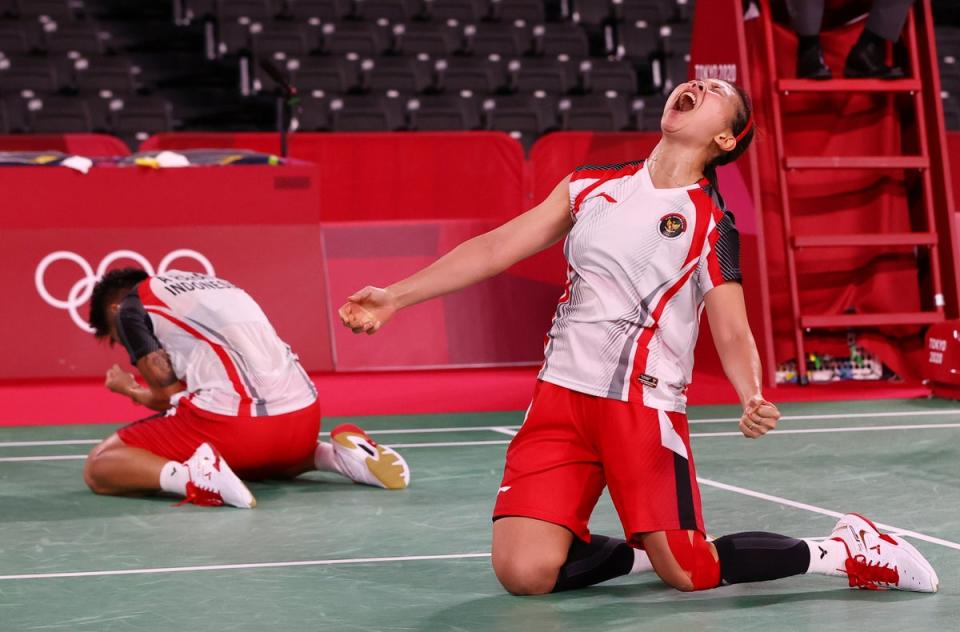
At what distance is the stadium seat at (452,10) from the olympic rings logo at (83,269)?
29.8ft

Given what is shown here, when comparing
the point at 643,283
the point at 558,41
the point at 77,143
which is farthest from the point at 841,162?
the point at 558,41

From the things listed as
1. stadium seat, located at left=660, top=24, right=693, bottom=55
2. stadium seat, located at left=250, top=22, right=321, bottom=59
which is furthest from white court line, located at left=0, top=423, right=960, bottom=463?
stadium seat, located at left=660, top=24, right=693, bottom=55

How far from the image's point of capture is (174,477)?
554cm

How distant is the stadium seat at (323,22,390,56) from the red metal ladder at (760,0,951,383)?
853 cm

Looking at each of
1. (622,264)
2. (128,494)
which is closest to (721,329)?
(622,264)

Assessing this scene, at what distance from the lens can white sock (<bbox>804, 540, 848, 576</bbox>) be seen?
390 centimetres

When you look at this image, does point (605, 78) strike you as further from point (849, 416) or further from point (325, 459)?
point (325, 459)

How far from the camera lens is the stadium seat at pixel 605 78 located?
57.0 ft

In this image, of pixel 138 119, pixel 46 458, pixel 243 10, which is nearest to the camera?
pixel 46 458

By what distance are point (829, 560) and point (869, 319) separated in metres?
5.65

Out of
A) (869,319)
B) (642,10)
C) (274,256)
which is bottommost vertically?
(869,319)

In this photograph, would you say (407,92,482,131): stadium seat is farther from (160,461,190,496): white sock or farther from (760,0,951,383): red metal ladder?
(160,461,190,496): white sock

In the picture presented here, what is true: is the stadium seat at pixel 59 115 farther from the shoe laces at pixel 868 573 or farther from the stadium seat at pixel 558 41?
the shoe laces at pixel 868 573

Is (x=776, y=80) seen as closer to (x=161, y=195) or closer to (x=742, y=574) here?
(x=161, y=195)
